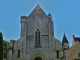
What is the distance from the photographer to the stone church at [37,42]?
4791 centimetres

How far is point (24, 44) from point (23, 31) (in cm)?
303

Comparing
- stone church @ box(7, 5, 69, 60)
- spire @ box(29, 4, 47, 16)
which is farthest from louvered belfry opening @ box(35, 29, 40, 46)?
spire @ box(29, 4, 47, 16)

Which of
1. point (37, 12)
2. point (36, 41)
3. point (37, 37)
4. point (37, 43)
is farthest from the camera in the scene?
point (37, 12)

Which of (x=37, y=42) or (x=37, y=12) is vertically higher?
(x=37, y=12)

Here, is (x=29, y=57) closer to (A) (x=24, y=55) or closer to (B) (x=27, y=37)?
(A) (x=24, y=55)

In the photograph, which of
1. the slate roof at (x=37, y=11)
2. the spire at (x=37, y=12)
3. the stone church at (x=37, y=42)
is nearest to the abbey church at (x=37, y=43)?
the stone church at (x=37, y=42)

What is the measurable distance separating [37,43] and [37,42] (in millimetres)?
227

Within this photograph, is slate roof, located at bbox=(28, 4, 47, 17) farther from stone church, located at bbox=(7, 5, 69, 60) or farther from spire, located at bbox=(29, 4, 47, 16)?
stone church, located at bbox=(7, 5, 69, 60)

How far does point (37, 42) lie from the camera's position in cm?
4906

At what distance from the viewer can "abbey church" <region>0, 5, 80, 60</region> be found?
47.9 meters

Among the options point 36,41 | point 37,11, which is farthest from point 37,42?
point 37,11

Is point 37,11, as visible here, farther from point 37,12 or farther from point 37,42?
point 37,42

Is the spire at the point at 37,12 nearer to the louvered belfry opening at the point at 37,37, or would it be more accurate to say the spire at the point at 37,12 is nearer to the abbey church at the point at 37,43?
the abbey church at the point at 37,43

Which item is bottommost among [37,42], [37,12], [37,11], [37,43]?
[37,43]
